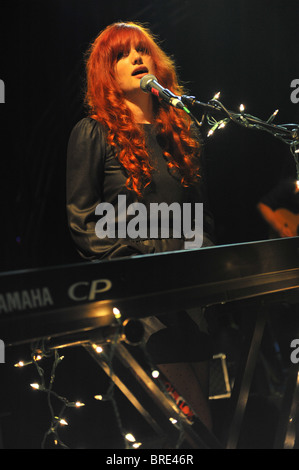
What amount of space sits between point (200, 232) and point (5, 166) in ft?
3.22

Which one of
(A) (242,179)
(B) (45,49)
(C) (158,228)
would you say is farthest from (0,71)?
(A) (242,179)

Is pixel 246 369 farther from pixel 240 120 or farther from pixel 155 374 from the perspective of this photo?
pixel 240 120

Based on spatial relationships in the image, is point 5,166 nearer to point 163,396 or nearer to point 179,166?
point 179,166

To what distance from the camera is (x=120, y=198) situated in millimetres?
1427

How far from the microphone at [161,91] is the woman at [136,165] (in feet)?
0.57

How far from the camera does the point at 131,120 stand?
5.02 feet

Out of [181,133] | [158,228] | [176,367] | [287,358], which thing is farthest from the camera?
[287,358]

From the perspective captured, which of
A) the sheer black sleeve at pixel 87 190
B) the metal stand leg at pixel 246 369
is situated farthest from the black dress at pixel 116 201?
the metal stand leg at pixel 246 369

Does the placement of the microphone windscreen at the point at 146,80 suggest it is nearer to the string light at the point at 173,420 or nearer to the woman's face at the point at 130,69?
the woman's face at the point at 130,69

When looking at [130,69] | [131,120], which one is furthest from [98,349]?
[130,69]

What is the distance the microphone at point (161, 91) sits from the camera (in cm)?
123

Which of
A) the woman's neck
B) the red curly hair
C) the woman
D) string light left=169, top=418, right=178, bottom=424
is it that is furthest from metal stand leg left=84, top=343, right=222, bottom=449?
the woman's neck

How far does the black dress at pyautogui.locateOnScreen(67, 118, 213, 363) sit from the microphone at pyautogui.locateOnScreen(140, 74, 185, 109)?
196 millimetres

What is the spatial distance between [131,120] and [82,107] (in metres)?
0.82
